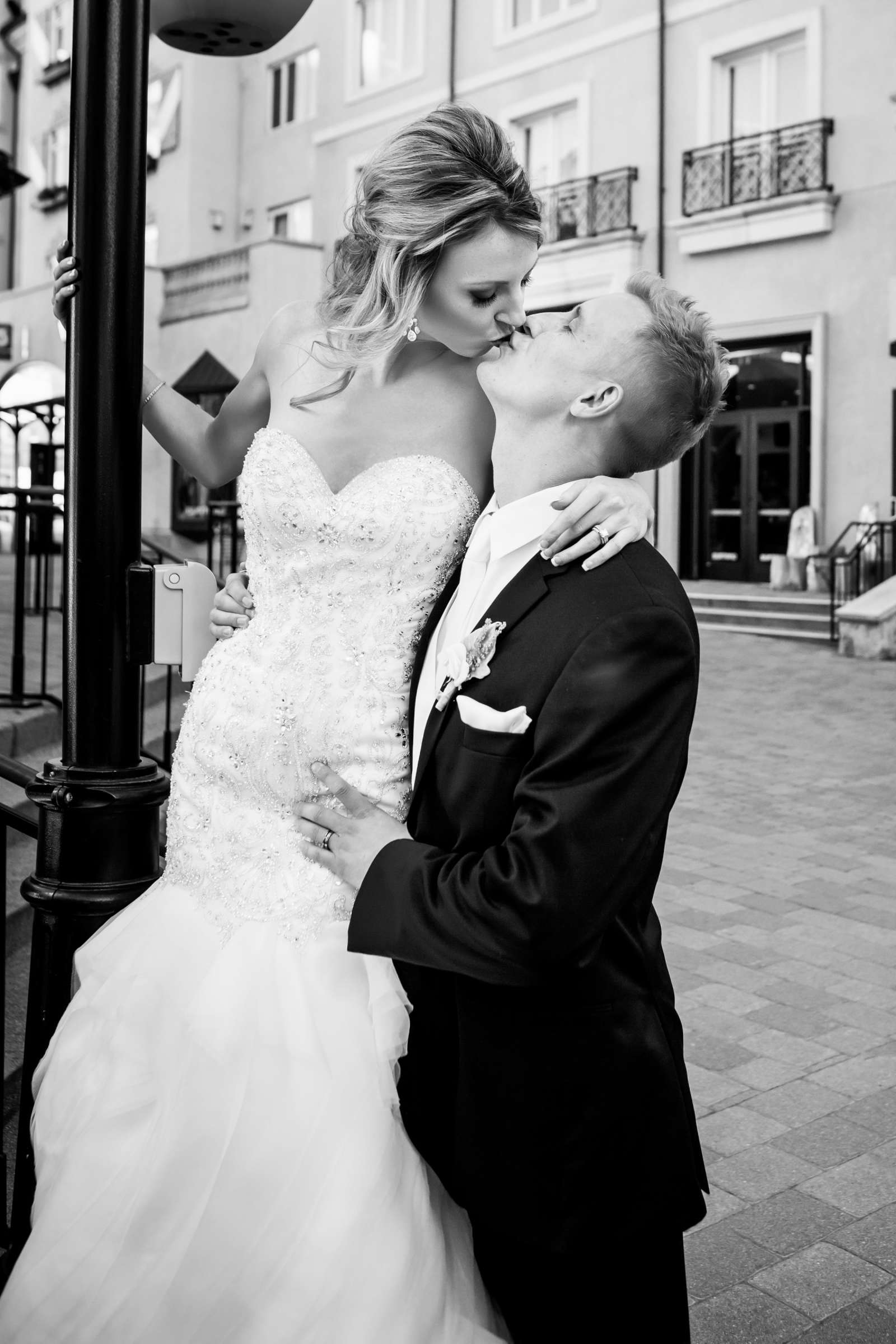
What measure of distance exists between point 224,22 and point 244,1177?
2581mm

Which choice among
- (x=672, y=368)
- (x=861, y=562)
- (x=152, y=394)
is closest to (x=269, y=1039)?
(x=672, y=368)

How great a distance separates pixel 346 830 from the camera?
6.27 ft

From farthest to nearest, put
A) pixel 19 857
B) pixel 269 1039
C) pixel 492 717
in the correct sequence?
pixel 19 857 → pixel 269 1039 → pixel 492 717

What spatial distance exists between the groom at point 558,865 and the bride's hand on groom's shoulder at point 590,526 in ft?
0.10

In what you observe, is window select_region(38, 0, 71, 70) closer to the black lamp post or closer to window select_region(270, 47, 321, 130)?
window select_region(270, 47, 321, 130)

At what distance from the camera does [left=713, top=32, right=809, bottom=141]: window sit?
19.0 m

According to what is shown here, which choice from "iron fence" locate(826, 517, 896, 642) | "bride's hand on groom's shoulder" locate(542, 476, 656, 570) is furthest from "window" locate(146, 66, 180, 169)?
"bride's hand on groom's shoulder" locate(542, 476, 656, 570)

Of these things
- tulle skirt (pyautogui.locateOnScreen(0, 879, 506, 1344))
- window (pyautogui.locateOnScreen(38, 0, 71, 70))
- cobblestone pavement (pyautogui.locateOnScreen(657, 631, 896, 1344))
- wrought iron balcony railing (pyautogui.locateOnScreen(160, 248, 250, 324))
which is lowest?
cobblestone pavement (pyautogui.locateOnScreen(657, 631, 896, 1344))

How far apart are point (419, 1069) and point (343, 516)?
0.88 metres

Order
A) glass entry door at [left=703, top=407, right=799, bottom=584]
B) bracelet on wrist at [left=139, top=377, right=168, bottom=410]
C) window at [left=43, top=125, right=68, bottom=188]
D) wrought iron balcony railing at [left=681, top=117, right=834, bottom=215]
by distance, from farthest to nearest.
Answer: window at [left=43, top=125, right=68, bottom=188] → glass entry door at [left=703, top=407, right=799, bottom=584] → wrought iron balcony railing at [left=681, top=117, right=834, bottom=215] → bracelet on wrist at [left=139, top=377, right=168, bottom=410]

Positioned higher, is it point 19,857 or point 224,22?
point 224,22

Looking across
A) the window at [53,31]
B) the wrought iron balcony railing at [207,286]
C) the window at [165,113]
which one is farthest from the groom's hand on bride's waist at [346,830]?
the window at [53,31]

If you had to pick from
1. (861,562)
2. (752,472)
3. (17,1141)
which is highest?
(752,472)

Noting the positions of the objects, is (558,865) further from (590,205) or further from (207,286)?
(207,286)
